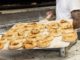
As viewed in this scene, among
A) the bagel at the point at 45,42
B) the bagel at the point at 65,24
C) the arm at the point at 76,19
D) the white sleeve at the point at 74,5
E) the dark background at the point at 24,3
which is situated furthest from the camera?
the dark background at the point at 24,3

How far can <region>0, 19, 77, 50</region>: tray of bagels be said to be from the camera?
0.98 meters

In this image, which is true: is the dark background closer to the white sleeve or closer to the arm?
the white sleeve

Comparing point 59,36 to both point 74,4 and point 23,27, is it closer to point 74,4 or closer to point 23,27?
point 23,27

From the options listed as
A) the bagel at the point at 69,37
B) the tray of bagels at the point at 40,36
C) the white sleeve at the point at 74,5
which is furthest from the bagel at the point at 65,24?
the white sleeve at the point at 74,5

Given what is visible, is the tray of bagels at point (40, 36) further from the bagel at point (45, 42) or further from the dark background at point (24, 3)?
the dark background at point (24, 3)

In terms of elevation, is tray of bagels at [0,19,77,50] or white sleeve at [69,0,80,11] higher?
white sleeve at [69,0,80,11]

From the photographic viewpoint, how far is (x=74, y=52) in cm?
106

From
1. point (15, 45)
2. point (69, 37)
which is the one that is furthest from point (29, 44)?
point (69, 37)

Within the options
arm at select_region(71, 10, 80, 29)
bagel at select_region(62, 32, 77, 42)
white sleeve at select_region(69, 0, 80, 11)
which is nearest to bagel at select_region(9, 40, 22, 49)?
bagel at select_region(62, 32, 77, 42)

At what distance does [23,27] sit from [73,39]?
1.29ft

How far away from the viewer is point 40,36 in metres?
1.11

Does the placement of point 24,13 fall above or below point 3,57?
above

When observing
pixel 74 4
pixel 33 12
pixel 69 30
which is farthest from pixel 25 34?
pixel 33 12

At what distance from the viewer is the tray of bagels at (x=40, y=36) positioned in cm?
98
